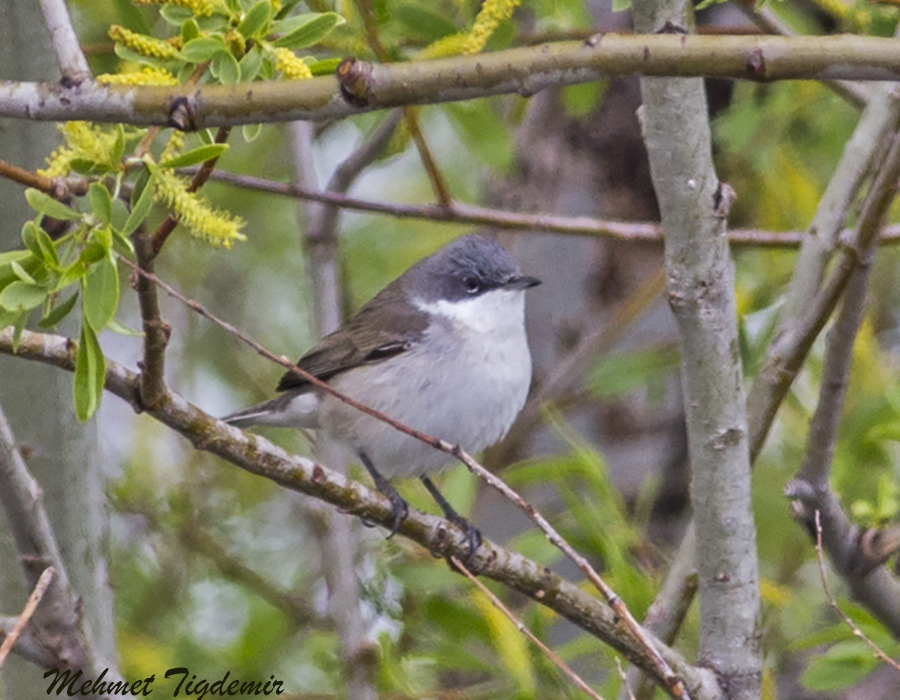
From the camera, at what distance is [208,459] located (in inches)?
194

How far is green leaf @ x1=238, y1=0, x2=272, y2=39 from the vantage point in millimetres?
1823

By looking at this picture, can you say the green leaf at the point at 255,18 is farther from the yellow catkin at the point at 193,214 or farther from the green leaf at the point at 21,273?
the green leaf at the point at 21,273

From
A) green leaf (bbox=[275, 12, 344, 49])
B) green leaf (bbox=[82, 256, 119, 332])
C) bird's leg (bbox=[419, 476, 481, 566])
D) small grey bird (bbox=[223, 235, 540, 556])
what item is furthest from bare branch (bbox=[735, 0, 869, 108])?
green leaf (bbox=[82, 256, 119, 332])

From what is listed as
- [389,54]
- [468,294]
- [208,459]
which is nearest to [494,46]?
[389,54]

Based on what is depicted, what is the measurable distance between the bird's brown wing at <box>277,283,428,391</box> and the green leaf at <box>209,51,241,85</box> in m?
2.08

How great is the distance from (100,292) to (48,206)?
14 centimetres

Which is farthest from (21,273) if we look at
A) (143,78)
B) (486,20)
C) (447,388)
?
(447,388)

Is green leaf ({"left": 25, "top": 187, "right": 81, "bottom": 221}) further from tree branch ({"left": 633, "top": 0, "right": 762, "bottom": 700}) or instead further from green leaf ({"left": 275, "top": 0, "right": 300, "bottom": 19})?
tree branch ({"left": 633, "top": 0, "right": 762, "bottom": 700})

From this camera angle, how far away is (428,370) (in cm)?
381

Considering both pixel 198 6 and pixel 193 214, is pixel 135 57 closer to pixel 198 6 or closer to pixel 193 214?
pixel 198 6

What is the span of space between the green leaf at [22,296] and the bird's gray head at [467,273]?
2434 mm

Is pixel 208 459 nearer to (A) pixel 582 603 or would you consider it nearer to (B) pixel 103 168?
(A) pixel 582 603

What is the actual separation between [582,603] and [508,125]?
9.35 ft

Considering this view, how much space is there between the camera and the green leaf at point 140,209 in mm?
1627
